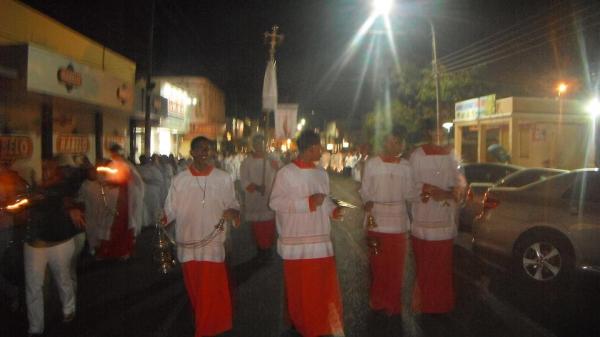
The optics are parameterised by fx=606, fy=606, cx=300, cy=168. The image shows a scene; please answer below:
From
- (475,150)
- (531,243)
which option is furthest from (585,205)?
(475,150)

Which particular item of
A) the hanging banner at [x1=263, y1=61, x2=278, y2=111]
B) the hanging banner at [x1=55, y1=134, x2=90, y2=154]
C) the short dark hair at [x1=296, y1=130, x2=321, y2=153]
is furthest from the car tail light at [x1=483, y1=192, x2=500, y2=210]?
the hanging banner at [x1=55, y1=134, x2=90, y2=154]

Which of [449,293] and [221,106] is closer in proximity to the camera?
[449,293]

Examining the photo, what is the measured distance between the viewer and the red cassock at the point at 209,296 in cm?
521

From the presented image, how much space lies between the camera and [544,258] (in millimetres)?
7551

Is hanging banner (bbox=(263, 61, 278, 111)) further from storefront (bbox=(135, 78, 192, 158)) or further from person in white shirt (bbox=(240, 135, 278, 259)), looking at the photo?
storefront (bbox=(135, 78, 192, 158))

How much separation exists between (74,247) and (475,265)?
19.1 ft

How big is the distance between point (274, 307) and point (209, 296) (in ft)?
5.20

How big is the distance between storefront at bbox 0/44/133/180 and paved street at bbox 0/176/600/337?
2408 mm

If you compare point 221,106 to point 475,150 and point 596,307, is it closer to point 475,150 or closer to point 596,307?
point 475,150

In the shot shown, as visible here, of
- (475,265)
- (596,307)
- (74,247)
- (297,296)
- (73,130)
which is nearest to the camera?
(297,296)

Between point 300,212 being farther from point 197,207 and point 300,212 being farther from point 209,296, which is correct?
point 209,296

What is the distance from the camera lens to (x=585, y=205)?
7223 millimetres

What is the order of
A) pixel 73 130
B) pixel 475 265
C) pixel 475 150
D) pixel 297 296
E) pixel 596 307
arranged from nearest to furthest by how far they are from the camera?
pixel 297 296, pixel 596 307, pixel 475 265, pixel 73 130, pixel 475 150

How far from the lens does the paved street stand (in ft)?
19.3
